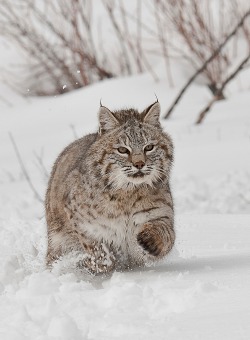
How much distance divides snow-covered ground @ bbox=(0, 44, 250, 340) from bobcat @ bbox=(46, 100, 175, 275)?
16 cm

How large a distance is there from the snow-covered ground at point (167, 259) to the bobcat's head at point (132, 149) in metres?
0.48

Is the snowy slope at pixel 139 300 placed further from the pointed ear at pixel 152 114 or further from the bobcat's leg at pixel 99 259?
the pointed ear at pixel 152 114

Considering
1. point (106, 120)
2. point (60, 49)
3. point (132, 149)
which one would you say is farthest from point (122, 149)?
point (60, 49)

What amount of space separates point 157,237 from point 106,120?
2.28 ft

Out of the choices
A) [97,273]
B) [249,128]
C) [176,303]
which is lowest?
[249,128]

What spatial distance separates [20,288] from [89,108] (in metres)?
7.66

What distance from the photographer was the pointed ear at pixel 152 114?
15.7 ft

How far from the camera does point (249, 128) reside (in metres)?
10.4

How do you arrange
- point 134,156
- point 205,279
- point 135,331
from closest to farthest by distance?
point 135,331 < point 205,279 < point 134,156

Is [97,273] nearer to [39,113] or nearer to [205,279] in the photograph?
[205,279]

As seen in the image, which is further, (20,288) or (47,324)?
(20,288)

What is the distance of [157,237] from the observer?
4.50 meters

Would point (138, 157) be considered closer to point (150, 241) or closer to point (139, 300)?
point (150, 241)

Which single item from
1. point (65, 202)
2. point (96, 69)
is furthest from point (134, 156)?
point (96, 69)
